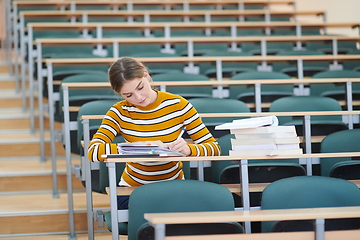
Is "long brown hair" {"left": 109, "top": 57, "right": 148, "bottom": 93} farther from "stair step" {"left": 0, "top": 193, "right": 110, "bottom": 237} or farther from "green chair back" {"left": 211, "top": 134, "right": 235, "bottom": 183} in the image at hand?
"stair step" {"left": 0, "top": 193, "right": 110, "bottom": 237}

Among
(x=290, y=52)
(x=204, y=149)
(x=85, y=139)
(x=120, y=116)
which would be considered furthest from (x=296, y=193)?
(x=290, y=52)

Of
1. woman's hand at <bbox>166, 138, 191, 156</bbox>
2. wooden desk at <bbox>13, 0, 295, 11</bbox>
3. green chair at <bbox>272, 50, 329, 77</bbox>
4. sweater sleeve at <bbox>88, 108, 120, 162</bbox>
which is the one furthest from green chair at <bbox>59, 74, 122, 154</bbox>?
wooden desk at <bbox>13, 0, 295, 11</bbox>

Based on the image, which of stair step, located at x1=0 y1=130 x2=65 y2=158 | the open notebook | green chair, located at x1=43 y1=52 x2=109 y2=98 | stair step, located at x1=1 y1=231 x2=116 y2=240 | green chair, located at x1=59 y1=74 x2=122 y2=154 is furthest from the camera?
green chair, located at x1=43 y1=52 x2=109 y2=98

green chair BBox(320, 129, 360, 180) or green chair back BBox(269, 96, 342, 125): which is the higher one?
green chair back BBox(269, 96, 342, 125)

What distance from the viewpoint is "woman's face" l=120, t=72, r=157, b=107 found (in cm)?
150

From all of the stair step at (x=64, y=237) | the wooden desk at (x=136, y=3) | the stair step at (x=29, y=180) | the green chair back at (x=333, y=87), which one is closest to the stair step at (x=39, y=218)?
the stair step at (x=64, y=237)

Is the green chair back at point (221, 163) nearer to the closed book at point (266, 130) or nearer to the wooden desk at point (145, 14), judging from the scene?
the closed book at point (266, 130)

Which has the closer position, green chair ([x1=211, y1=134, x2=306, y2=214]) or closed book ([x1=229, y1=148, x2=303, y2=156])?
closed book ([x1=229, y1=148, x2=303, y2=156])

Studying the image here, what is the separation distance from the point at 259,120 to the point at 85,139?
71cm

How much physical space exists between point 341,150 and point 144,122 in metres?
0.79

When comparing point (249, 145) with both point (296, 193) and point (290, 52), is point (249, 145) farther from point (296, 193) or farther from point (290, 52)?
point (290, 52)

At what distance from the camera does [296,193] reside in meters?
1.41

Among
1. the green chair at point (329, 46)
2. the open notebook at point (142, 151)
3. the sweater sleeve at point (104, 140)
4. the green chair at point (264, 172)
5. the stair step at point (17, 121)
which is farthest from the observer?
the green chair at point (329, 46)

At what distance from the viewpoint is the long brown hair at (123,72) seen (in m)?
1.50
